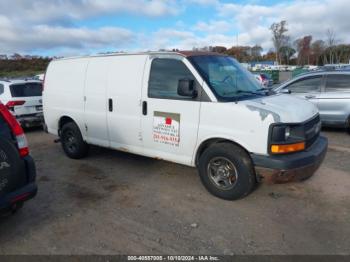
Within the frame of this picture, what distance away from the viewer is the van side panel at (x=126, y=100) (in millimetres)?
5297

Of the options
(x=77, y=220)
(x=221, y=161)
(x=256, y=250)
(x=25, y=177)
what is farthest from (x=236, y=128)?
(x=25, y=177)

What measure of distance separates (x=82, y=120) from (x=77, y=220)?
2646mm

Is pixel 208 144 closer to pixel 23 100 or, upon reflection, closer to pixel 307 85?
pixel 307 85

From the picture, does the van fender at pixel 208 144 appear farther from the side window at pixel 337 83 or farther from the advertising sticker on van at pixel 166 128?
the side window at pixel 337 83

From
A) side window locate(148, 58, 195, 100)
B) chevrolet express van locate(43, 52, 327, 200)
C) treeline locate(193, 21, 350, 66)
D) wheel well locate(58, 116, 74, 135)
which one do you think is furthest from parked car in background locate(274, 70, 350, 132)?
treeline locate(193, 21, 350, 66)

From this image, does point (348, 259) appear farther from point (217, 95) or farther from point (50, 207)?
point (50, 207)

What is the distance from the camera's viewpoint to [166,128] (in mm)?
4984

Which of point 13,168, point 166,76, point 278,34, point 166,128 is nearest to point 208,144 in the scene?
point 166,128

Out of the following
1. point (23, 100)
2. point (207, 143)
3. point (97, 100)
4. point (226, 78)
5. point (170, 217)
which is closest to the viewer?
point (170, 217)

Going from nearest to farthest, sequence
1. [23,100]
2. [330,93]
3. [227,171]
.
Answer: [227,171]
[330,93]
[23,100]

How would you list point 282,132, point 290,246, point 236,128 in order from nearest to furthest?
point 290,246, point 282,132, point 236,128

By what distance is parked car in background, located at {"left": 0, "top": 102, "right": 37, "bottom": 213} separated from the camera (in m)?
3.40

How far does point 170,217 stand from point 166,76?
6.90 feet

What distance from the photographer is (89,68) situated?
6074mm
